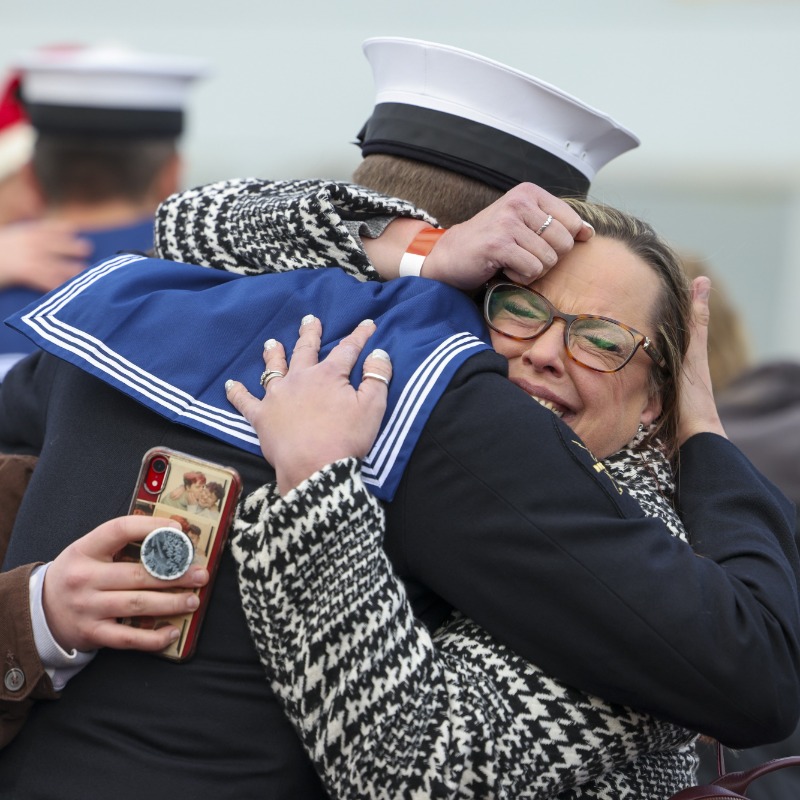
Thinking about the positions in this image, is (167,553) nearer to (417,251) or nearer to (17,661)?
(17,661)

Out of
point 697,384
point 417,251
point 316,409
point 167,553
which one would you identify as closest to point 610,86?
point 697,384

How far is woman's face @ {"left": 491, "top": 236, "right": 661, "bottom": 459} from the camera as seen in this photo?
186cm

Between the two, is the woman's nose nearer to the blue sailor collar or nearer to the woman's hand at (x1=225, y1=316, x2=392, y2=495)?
the blue sailor collar

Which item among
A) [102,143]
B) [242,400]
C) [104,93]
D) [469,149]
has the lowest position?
[102,143]

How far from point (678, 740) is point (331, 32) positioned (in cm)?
766

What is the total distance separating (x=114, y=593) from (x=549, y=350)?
73 centimetres

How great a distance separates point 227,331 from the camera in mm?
1759

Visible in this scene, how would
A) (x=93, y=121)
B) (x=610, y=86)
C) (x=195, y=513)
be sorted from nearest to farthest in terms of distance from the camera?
(x=195, y=513) < (x=93, y=121) < (x=610, y=86)

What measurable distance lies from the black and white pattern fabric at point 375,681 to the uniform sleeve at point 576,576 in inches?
2.4

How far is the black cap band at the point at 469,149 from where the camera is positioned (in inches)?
81.4

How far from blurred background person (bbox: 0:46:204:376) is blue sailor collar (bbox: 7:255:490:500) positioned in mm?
1885

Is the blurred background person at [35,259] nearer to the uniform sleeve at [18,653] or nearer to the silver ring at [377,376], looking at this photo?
the uniform sleeve at [18,653]

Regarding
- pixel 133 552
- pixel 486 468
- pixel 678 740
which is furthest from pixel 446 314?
pixel 678 740

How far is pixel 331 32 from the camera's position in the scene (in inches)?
342
